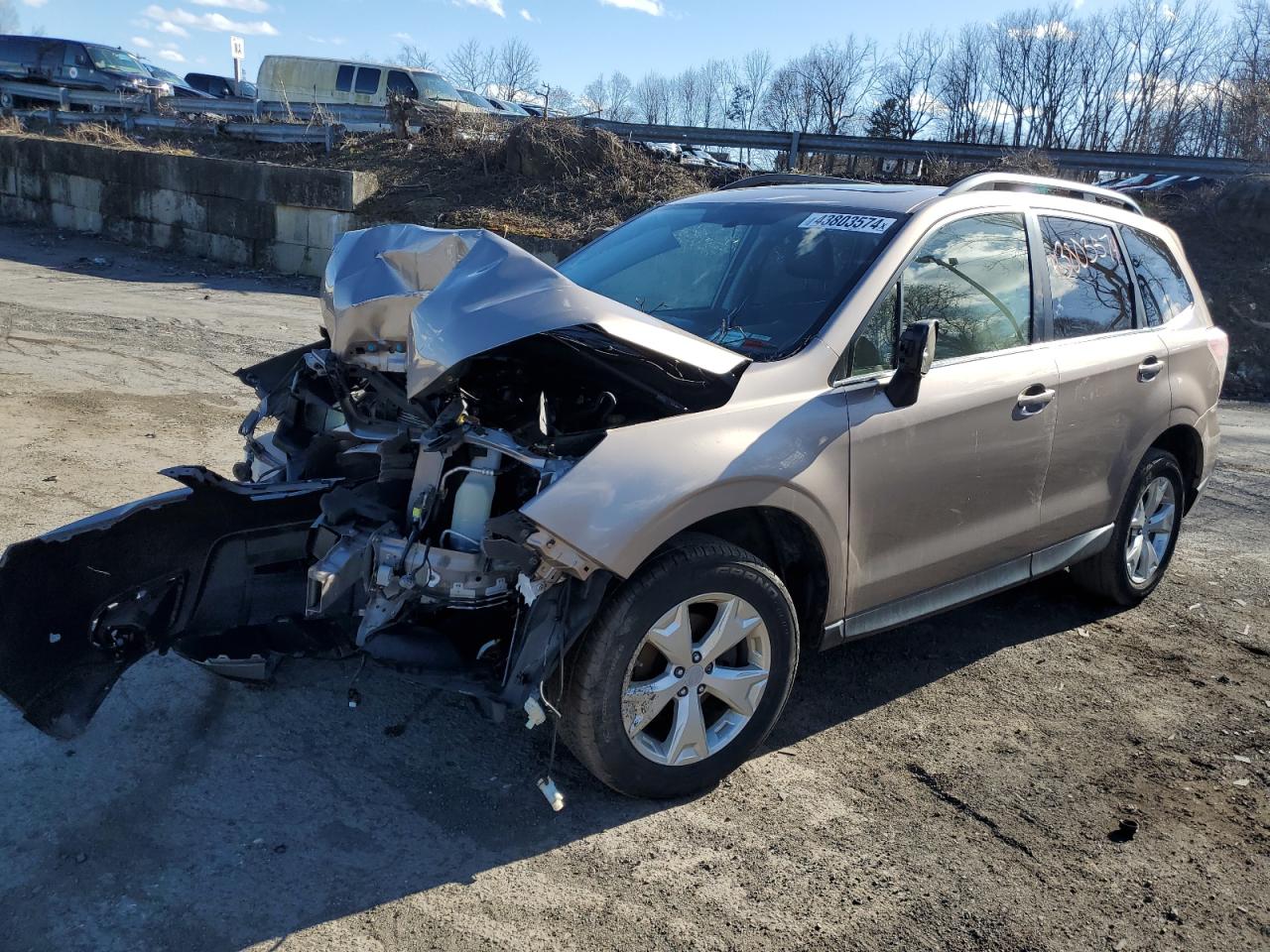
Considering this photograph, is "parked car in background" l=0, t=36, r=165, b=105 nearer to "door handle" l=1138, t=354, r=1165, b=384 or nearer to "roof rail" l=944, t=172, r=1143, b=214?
"roof rail" l=944, t=172, r=1143, b=214

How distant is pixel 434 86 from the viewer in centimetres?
2355

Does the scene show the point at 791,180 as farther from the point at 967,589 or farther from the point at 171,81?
the point at 171,81

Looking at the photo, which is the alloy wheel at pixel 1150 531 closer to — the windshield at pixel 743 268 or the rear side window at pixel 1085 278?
the rear side window at pixel 1085 278

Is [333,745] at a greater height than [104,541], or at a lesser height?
lesser

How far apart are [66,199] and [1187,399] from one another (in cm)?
1794

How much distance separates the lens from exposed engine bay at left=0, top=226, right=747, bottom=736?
3.14 meters

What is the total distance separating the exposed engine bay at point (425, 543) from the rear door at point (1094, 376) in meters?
1.86

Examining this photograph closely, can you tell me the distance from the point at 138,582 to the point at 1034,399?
3464 millimetres

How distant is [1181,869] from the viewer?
10.7ft

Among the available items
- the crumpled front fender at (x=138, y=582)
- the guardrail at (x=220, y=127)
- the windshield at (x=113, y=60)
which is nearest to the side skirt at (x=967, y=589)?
the crumpled front fender at (x=138, y=582)

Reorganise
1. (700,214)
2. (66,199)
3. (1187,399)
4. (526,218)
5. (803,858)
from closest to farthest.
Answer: (803,858) → (700,214) → (1187,399) → (526,218) → (66,199)

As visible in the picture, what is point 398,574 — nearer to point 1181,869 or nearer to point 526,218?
point 1181,869

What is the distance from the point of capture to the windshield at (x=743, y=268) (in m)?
3.80

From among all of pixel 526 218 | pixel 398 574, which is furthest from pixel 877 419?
pixel 526 218
